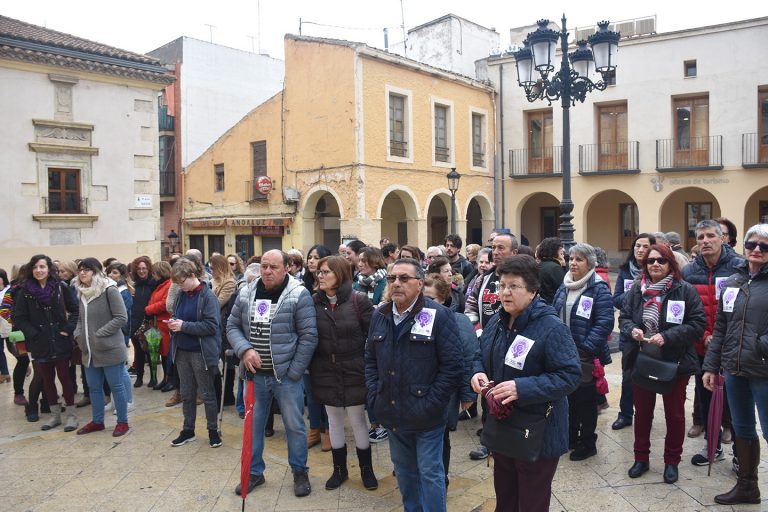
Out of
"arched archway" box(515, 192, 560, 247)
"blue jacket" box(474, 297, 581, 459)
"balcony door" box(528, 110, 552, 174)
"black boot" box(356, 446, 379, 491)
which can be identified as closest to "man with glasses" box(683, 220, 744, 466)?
"blue jacket" box(474, 297, 581, 459)

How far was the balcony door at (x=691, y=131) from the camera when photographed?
1970 cm

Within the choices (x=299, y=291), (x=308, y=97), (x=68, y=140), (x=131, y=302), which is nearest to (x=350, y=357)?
(x=299, y=291)

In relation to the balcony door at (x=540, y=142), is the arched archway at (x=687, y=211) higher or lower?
lower

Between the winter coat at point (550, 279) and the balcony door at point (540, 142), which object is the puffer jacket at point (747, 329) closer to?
the winter coat at point (550, 279)

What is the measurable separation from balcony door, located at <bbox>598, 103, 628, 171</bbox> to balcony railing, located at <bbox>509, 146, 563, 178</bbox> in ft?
5.00

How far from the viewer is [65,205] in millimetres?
13914

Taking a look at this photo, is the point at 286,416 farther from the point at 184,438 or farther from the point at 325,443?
the point at 184,438

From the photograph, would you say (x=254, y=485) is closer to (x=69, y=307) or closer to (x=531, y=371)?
(x=531, y=371)

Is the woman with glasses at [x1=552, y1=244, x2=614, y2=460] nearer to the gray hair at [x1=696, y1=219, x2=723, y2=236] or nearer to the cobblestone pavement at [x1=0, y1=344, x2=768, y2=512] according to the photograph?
the cobblestone pavement at [x1=0, y1=344, x2=768, y2=512]

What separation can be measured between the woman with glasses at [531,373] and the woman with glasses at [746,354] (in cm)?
146

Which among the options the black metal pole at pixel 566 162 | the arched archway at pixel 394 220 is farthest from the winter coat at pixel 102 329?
the arched archway at pixel 394 220

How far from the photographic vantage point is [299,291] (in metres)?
4.73

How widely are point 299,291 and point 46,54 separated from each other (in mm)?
11723

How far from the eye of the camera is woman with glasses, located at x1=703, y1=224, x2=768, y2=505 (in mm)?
3861
